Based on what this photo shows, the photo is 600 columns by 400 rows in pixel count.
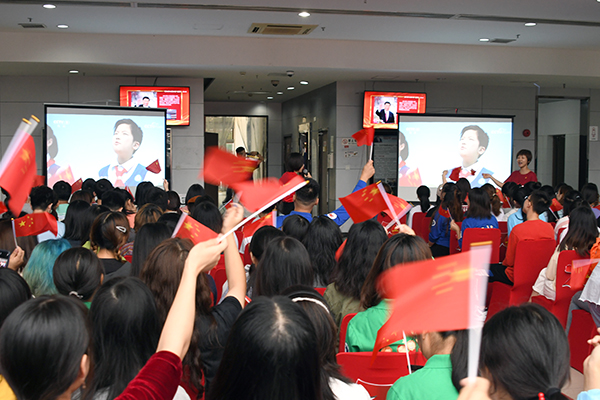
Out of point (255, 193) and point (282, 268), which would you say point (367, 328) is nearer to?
point (282, 268)

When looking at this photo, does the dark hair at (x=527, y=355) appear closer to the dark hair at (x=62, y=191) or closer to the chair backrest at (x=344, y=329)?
the chair backrest at (x=344, y=329)

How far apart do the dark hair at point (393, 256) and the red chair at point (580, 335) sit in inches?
84.2

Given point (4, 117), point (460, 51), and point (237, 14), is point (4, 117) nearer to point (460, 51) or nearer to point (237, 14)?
point (237, 14)

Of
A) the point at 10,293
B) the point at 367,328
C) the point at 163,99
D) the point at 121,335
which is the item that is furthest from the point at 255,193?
the point at 163,99

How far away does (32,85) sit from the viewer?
937cm

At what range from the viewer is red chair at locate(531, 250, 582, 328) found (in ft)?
12.3

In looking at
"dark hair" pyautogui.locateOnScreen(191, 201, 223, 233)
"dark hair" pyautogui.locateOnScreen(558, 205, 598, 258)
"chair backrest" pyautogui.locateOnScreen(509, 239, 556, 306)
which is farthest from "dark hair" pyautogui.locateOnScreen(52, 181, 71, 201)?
"dark hair" pyautogui.locateOnScreen(558, 205, 598, 258)

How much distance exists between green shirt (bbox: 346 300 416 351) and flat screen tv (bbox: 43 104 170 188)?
7325mm

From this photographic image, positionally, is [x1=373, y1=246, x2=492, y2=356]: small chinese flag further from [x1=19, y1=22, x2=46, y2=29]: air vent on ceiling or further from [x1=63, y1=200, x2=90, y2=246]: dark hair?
[x1=19, y1=22, x2=46, y2=29]: air vent on ceiling

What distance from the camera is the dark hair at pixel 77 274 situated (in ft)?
7.31

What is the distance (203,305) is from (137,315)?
0.49 meters

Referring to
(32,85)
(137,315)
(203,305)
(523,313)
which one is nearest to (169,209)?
(203,305)

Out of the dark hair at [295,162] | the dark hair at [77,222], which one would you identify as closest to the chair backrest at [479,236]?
the dark hair at [295,162]

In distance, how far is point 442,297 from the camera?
1034mm
